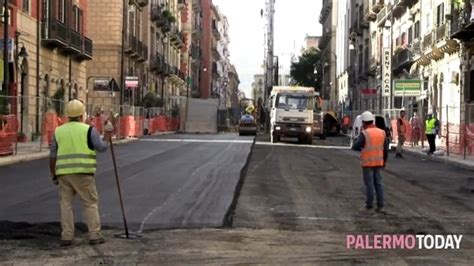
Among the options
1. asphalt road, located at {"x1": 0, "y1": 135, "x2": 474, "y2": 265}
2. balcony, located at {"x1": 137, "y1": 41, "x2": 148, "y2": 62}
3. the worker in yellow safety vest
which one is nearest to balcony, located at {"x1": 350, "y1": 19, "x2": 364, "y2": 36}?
balcony, located at {"x1": 137, "y1": 41, "x2": 148, "y2": 62}

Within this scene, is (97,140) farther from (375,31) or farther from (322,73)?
(322,73)

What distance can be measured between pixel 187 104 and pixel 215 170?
1812 inches

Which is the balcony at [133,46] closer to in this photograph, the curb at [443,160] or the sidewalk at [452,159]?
the curb at [443,160]

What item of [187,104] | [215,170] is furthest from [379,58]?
[215,170]

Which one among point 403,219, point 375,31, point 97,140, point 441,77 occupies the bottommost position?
point 403,219

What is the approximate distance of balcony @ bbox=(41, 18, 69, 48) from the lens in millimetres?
36938

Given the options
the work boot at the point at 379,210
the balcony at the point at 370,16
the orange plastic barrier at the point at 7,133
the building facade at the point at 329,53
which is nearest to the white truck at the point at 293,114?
the orange plastic barrier at the point at 7,133

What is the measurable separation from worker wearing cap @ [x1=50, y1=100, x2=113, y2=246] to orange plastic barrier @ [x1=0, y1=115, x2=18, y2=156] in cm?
1448

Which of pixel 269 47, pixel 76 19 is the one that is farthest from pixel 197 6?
pixel 76 19

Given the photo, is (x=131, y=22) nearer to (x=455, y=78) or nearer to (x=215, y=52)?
(x=455, y=78)

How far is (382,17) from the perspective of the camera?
202 ft

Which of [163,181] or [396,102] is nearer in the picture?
[163,181]

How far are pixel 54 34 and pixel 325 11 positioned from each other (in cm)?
7716

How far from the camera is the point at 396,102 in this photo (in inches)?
2181
